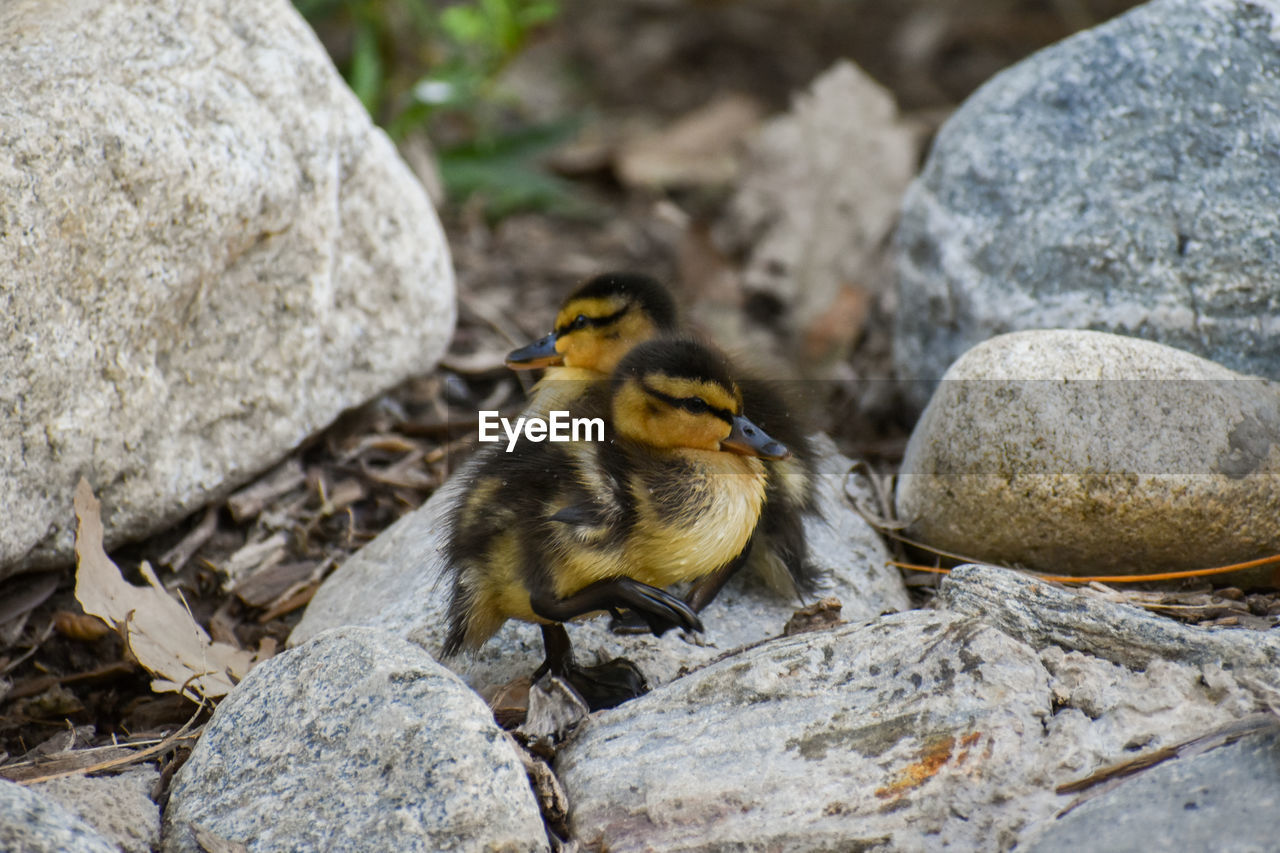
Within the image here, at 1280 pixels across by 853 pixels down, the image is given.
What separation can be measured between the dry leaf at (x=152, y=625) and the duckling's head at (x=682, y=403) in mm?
1263

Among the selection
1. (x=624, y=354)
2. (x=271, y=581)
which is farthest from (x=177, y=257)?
(x=624, y=354)

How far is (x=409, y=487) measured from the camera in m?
4.31

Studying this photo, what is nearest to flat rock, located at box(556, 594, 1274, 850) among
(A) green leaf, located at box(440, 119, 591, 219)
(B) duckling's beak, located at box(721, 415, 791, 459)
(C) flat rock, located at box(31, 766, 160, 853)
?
(B) duckling's beak, located at box(721, 415, 791, 459)

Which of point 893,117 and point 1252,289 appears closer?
point 1252,289

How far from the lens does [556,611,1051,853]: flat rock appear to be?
2.45m

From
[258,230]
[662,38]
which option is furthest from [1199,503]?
[662,38]

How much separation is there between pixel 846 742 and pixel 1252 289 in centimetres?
199

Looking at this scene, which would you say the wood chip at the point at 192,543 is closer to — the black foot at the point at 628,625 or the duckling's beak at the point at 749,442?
the black foot at the point at 628,625

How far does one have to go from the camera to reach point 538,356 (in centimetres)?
403

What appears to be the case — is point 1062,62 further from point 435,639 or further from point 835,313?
point 435,639

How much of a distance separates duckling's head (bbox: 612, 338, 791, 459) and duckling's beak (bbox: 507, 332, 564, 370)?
88 cm

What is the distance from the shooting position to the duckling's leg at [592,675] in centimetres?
304

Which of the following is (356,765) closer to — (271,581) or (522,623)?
(522,623)

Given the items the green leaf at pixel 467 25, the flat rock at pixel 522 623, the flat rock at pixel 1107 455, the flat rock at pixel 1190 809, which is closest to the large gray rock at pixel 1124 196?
the flat rock at pixel 1107 455
